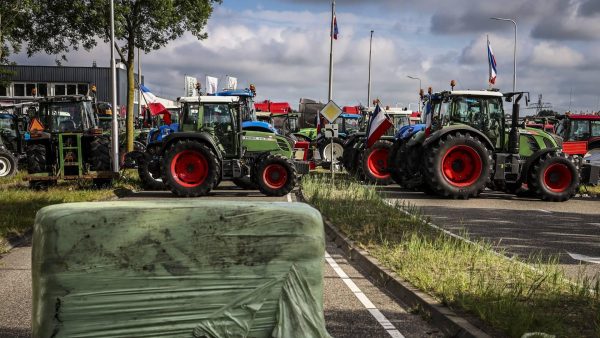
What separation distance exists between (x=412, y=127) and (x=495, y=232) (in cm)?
944

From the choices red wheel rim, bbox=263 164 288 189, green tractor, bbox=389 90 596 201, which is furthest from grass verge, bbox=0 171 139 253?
green tractor, bbox=389 90 596 201

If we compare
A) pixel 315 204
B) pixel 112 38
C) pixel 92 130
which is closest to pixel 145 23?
pixel 112 38

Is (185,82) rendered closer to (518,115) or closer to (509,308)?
(518,115)

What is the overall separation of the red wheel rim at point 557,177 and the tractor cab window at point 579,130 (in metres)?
7.23

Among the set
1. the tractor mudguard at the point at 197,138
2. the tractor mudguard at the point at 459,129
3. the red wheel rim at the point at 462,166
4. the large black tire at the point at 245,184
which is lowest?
the large black tire at the point at 245,184

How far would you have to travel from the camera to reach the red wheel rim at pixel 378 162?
22656 mm

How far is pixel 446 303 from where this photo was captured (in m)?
6.54

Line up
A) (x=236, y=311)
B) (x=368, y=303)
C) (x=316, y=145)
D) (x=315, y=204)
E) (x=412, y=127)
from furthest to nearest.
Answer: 1. (x=316, y=145)
2. (x=412, y=127)
3. (x=315, y=204)
4. (x=368, y=303)
5. (x=236, y=311)

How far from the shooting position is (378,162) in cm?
2277

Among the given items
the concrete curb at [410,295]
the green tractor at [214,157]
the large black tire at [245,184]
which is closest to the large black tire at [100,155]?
the green tractor at [214,157]

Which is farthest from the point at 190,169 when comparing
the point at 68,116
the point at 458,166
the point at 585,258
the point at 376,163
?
the point at 585,258

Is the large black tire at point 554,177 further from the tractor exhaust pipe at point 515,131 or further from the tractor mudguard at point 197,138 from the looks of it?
the tractor mudguard at point 197,138

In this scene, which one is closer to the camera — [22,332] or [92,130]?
[22,332]

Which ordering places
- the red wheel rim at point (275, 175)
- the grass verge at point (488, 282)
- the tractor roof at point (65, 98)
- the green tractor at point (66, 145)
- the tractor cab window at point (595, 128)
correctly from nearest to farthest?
the grass verge at point (488, 282), the red wheel rim at point (275, 175), the green tractor at point (66, 145), the tractor roof at point (65, 98), the tractor cab window at point (595, 128)
